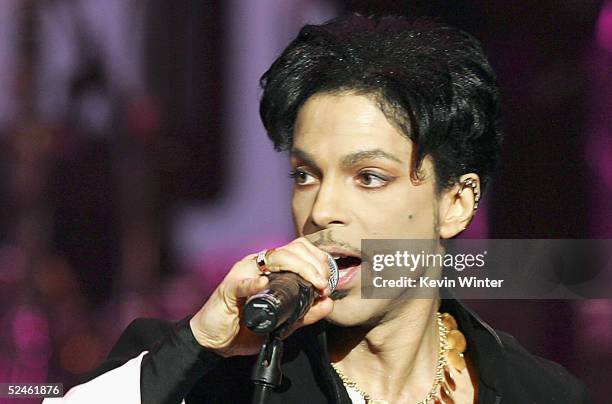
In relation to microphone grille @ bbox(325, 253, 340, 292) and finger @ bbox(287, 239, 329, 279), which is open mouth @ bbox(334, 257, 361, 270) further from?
finger @ bbox(287, 239, 329, 279)

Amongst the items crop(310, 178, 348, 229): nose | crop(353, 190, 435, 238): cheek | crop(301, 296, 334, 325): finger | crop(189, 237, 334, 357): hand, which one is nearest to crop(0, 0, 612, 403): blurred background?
crop(353, 190, 435, 238): cheek

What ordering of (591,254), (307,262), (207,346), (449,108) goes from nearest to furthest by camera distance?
(307,262)
(207,346)
(449,108)
(591,254)

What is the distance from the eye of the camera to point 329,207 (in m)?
1.76

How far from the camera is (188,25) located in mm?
2650

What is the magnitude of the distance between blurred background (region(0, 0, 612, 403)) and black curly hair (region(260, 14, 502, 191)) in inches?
25.6

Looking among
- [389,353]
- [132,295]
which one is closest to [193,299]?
[132,295]

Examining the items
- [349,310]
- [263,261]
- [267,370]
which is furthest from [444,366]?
[267,370]

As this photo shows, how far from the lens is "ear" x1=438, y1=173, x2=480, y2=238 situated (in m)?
1.95

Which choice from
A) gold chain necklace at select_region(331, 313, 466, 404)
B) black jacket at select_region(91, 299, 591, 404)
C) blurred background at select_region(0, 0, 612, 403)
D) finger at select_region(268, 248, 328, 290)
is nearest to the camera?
finger at select_region(268, 248, 328, 290)

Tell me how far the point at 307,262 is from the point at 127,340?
569 millimetres

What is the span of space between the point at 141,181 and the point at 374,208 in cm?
100

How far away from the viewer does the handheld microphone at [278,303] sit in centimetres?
126

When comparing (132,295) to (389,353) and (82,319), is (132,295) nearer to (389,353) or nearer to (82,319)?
(82,319)

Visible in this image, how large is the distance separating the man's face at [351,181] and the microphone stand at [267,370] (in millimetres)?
429
